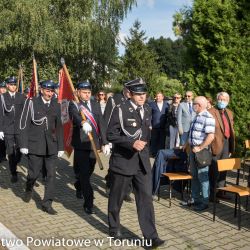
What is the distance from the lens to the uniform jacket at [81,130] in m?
6.60

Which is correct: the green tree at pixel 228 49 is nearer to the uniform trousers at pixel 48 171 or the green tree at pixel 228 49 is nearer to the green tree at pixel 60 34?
the uniform trousers at pixel 48 171

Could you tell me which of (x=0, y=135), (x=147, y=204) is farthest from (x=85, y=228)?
(x=0, y=135)

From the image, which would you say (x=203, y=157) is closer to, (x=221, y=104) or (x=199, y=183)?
(x=199, y=183)

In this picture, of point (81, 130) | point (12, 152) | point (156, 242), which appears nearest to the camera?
point (156, 242)

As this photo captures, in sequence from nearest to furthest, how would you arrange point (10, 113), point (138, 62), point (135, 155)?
point (135, 155)
point (10, 113)
point (138, 62)

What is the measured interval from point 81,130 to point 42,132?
0.66 m

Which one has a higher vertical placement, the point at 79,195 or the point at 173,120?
the point at 173,120

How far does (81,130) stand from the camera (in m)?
6.66

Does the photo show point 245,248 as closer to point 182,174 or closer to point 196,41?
point 182,174

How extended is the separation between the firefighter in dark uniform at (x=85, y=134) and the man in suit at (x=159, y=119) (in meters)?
4.82

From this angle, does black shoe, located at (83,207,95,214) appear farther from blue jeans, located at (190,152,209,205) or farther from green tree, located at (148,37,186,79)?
green tree, located at (148,37,186,79)

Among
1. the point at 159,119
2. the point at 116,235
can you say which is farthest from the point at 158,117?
the point at 116,235

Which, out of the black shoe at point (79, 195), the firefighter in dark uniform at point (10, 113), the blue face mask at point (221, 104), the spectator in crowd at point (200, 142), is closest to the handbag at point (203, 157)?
the spectator in crowd at point (200, 142)

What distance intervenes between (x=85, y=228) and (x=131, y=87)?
6.95 ft
